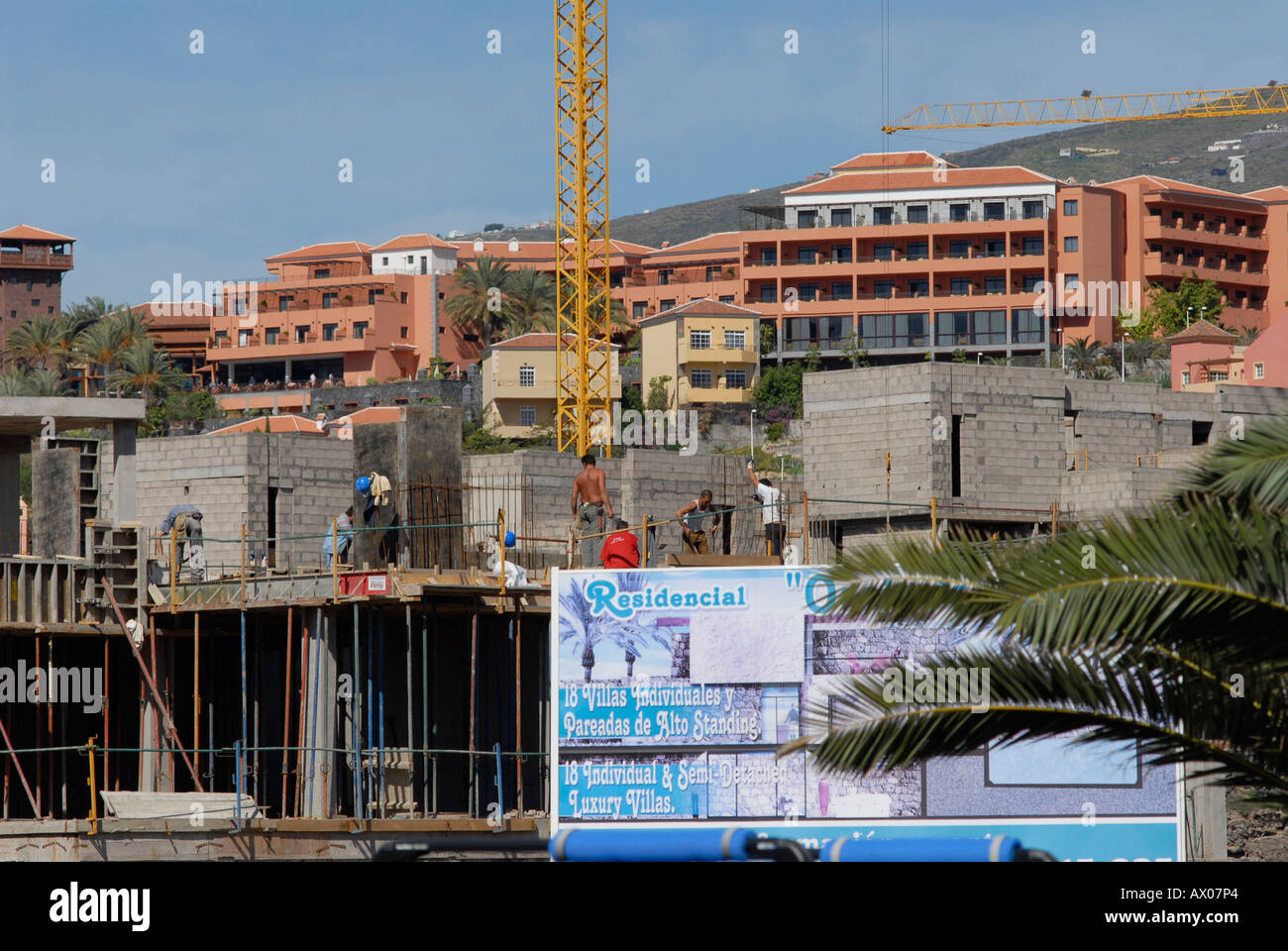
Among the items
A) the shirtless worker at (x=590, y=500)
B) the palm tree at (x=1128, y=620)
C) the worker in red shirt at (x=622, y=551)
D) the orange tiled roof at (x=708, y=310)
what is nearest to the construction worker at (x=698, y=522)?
the worker in red shirt at (x=622, y=551)

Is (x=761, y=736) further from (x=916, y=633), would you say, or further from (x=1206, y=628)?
→ (x=1206, y=628)

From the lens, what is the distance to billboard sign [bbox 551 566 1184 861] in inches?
782

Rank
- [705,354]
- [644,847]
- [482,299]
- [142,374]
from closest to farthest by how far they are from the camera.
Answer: [644,847]
[705,354]
[142,374]
[482,299]

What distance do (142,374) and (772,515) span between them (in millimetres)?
85219

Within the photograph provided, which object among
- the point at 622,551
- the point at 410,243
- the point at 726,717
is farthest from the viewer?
the point at 410,243

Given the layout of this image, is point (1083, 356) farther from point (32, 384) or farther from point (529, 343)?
point (32, 384)

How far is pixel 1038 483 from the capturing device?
3067 centimetres

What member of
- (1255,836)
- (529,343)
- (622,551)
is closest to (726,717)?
(622,551)

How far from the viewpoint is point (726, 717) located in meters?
20.4

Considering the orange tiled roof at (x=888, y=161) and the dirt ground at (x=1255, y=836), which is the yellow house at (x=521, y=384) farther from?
the dirt ground at (x=1255, y=836)

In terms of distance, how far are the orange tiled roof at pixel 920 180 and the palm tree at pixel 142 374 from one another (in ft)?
126

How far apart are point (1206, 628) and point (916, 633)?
11543 mm

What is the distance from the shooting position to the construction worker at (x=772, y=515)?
25.3 metres

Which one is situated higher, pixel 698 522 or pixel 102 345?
pixel 102 345
